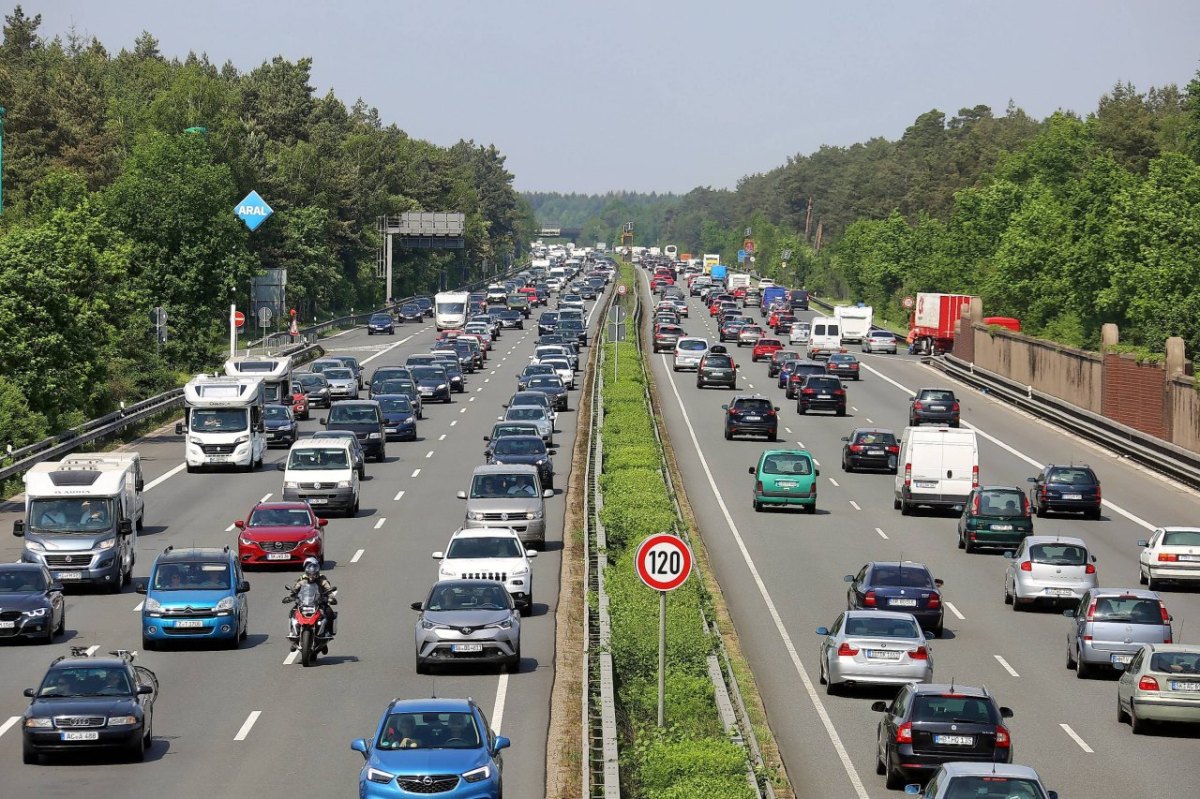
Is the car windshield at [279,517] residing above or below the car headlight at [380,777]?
below

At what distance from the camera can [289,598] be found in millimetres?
27141

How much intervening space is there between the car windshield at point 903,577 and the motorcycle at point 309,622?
30.7 ft

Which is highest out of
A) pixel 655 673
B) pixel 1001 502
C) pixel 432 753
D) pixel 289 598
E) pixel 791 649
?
pixel 432 753

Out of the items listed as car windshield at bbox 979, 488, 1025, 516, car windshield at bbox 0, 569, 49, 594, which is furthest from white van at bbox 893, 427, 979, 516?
car windshield at bbox 0, 569, 49, 594

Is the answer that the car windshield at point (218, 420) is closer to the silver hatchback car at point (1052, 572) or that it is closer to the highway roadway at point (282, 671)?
the highway roadway at point (282, 671)

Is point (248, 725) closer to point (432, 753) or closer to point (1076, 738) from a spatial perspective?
point (432, 753)

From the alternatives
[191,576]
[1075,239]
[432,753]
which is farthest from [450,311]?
[432,753]

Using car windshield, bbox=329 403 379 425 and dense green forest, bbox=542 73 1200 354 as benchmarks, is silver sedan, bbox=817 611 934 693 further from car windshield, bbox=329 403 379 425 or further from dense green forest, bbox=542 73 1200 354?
dense green forest, bbox=542 73 1200 354

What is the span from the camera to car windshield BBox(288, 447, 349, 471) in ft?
145

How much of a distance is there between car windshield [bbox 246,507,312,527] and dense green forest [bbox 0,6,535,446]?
22.1m

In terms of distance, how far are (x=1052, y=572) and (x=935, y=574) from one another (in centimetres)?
465

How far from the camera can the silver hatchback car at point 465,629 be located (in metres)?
25.9

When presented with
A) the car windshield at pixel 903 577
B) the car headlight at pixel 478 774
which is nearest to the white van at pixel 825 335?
the car windshield at pixel 903 577

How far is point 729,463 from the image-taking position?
56.1 m
